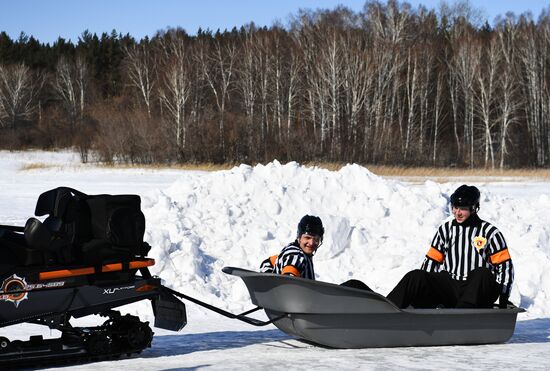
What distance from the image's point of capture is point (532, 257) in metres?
9.55

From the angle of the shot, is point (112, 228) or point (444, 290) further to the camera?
point (444, 290)

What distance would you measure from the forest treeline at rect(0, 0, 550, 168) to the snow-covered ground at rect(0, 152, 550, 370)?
2828 centimetres

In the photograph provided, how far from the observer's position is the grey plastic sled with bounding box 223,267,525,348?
5.62 meters

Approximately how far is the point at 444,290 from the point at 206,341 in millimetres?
1893

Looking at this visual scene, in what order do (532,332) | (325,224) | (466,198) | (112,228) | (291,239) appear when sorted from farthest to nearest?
(291,239), (325,224), (532,332), (466,198), (112,228)

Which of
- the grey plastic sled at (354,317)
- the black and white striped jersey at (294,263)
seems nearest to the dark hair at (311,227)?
the black and white striped jersey at (294,263)

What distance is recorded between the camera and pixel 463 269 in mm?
6398

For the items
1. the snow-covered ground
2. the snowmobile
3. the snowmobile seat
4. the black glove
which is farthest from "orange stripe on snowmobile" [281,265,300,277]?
the black glove

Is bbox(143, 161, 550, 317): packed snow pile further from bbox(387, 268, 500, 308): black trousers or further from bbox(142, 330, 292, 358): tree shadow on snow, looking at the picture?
bbox(387, 268, 500, 308): black trousers

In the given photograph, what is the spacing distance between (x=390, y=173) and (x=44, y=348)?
3100cm

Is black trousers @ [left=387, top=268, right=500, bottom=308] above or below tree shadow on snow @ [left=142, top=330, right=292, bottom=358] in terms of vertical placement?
above

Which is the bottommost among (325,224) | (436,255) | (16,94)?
(436,255)

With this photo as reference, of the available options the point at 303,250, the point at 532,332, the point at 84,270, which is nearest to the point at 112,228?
the point at 84,270

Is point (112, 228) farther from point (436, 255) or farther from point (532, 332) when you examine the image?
point (532, 332)
